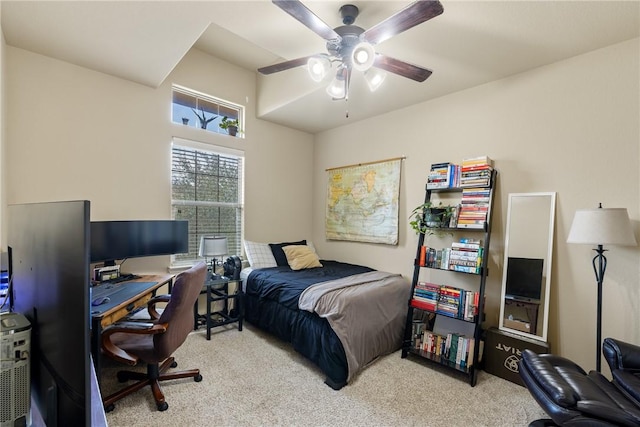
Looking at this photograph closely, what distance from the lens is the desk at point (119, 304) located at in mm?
1759

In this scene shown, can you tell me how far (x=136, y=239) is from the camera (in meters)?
2.84

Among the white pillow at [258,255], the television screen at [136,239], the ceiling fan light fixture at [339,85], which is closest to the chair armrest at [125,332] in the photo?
the television screen at [136,239]

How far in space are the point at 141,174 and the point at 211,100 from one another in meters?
1.31

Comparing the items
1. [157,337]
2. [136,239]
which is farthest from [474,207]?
[136,239]

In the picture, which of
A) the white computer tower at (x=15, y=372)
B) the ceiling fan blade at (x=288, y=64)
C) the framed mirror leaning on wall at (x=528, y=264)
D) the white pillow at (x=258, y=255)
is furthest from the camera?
the white pillow at (x=258, y=255)

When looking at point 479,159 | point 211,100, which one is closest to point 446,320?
point 479,159

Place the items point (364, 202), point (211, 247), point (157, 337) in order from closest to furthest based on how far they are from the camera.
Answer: point (157, 337) → point (211, 247) → point (364, 202)

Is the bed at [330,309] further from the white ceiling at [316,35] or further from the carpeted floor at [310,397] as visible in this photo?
the white ceiling at [316,35]

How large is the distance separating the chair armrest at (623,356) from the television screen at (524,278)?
0.63 meters

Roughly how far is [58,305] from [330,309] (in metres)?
2.04

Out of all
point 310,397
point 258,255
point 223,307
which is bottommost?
point 310,397

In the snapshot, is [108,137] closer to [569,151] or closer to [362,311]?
[362,311]

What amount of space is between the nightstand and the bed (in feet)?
0.46

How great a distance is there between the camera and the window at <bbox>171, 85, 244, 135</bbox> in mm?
3451
